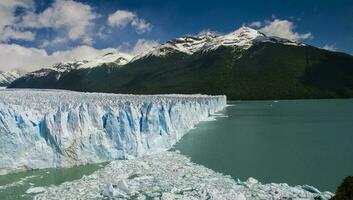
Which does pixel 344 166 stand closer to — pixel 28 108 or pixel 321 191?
pixel 321 191

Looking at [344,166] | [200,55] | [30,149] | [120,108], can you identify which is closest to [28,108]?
[30,149]

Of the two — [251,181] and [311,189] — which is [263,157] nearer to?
[251,181]

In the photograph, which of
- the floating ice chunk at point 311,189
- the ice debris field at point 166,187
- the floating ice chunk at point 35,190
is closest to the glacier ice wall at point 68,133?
the ice debris field at point 166,187

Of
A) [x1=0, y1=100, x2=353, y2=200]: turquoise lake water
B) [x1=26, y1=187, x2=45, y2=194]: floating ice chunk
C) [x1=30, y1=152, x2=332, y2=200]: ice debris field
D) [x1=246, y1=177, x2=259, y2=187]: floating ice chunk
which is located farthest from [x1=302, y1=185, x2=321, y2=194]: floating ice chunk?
[x1=26, y1=187, x2=45, y2=194]: floating ice chunk

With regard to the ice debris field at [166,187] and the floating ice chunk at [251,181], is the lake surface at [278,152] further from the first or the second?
the ice debris field at [166,187]

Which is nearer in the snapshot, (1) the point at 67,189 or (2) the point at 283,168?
(1) the point at 67,189

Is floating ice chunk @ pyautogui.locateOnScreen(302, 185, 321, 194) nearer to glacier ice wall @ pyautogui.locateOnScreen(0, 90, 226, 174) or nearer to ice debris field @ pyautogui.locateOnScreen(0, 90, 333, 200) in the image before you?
ice debris field @ pyautogui.locateOnScreen(0, 90, 333, 200)
